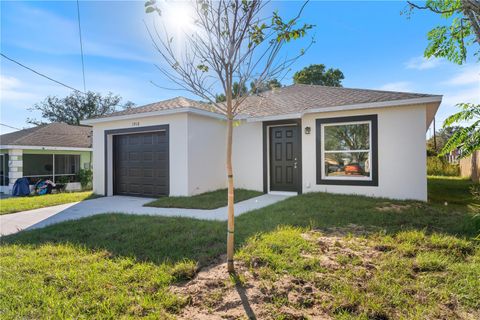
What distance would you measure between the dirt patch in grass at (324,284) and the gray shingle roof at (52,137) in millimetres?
15221

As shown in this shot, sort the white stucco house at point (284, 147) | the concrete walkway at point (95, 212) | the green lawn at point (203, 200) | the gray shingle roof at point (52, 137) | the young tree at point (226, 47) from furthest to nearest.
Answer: the gray shingle roof at point (52, 137) < the white stucco house at point (284, 147) < the green lawn at point (203, 200) < the concrete walkway at point (95, 212) < the young tree at point (226, 47)

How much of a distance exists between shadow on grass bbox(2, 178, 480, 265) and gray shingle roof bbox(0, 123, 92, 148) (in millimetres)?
11006

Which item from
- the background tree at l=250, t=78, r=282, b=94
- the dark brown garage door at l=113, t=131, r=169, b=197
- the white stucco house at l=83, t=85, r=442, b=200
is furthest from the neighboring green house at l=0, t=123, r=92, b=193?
the background tree at l=250, t=78, r=282, b=94

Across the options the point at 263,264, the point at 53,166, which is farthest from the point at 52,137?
the point at 263,264

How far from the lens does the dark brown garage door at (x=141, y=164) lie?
9539 mm

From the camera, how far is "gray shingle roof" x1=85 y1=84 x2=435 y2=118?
8.41 meters

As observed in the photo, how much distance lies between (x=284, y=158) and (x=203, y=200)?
335cm

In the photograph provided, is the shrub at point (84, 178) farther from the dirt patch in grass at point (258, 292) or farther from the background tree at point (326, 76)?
the background tree at point (326, 76)

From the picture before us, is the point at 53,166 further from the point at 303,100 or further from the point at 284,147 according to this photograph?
the point at 303,100

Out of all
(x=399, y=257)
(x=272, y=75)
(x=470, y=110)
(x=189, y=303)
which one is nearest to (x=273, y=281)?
(x=189, y=303)

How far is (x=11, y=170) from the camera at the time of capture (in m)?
13.4

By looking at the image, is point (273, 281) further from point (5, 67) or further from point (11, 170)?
point (11, 170)

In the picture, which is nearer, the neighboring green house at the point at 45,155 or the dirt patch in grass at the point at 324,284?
the dirt patch in grass at the point at 324,284

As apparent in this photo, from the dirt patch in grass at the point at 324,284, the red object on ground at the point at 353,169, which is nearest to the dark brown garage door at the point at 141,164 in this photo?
the red object on ground at the point at 353,169
